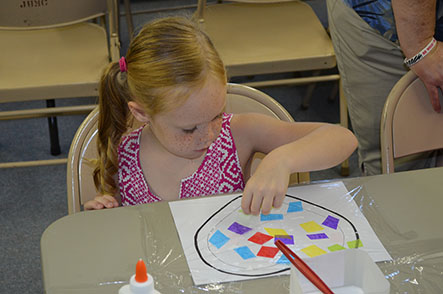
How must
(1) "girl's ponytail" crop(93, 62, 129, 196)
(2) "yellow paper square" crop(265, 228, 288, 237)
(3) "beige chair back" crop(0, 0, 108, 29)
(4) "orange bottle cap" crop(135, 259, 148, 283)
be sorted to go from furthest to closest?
1. (3) "beige chair back" crop(0, 0, 108, 29)
2. (1) "girl's ponytail" crop(93, 62, 129, 196)
3. (2) "yellow paper square" crop(265, 228, 288, 237)
4. (4) "orange bottle cap" crop(135, 259, 148, 283)

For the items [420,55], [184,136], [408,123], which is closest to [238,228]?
[184,136]

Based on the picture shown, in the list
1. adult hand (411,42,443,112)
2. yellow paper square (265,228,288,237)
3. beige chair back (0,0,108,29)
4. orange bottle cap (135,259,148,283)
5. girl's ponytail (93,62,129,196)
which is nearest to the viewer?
orange bottle cap (135,259,148,283)

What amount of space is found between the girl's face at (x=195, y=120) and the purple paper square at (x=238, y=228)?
22cm

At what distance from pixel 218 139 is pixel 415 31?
535 millimetres

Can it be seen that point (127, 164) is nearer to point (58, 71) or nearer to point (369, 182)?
point (369, 182)

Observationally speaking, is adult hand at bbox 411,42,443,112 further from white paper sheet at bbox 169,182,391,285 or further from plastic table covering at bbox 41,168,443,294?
white paper sheet at bbox 169,182,391,285

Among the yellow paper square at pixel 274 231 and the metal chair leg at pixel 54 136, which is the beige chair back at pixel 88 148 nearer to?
the yellow paper square at pixel 274 231

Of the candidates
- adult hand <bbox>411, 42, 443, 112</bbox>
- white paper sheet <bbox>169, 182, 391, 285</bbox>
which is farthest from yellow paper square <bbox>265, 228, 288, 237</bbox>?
adult hand <bbox>411, 42, 443, 112</bbox>

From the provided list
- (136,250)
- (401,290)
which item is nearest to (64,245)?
(136,250)

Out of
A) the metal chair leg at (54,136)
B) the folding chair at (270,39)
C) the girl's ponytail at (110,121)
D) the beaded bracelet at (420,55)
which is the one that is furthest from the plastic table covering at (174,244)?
the metal chair leg at (54,136)

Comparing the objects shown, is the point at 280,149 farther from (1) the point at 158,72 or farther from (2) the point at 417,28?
(2) the point at 417,28

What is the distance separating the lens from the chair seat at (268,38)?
6.83ft

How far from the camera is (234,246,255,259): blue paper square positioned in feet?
3.21

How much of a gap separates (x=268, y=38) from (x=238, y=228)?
49.9 inches
